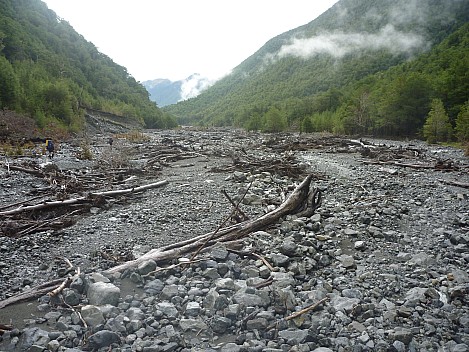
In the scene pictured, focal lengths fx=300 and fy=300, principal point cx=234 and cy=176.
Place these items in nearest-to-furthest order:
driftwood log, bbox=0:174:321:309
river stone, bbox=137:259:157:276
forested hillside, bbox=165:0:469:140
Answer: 1. driftwood log, bbox=0:174:321:309
2. river stone, bbox=137:259:157:276
3. forested hillside, bbox=165:0:469:140

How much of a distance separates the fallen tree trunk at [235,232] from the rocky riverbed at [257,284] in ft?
0.54

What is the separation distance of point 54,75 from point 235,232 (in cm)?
7689

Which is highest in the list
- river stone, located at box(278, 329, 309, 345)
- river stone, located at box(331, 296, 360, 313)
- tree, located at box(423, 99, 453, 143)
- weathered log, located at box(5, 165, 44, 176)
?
weathered log, located at box(5, 165, 44, 176)

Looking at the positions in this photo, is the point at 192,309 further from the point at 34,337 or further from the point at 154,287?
the point at 34,337

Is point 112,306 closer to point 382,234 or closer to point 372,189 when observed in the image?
point 382,234

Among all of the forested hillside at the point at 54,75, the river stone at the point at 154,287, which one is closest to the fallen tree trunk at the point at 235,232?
the river stone at the point at 154,287

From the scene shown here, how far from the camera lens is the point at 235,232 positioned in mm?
6516

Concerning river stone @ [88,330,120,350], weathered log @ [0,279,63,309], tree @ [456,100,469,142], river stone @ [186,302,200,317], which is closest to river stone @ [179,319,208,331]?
river stone @ [186,302,200,317]

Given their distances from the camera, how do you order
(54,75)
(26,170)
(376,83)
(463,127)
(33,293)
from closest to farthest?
(33,293) < (26,170) < (463,127) < (54,75) < (376,83)

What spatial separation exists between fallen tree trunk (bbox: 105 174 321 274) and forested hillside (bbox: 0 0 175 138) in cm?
3879

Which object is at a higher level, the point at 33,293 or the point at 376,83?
the point at 376,83

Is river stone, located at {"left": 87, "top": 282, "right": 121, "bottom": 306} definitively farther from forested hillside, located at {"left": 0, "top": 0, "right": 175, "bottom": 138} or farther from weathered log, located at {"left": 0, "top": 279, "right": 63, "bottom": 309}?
forested hillside, located at {"left": 0, "top": 0, "right": 175, "bottom": 138}

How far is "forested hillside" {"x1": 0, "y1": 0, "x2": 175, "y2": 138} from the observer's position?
1603 inches

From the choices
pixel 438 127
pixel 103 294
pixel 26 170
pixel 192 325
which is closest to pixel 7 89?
pixel 26 170
